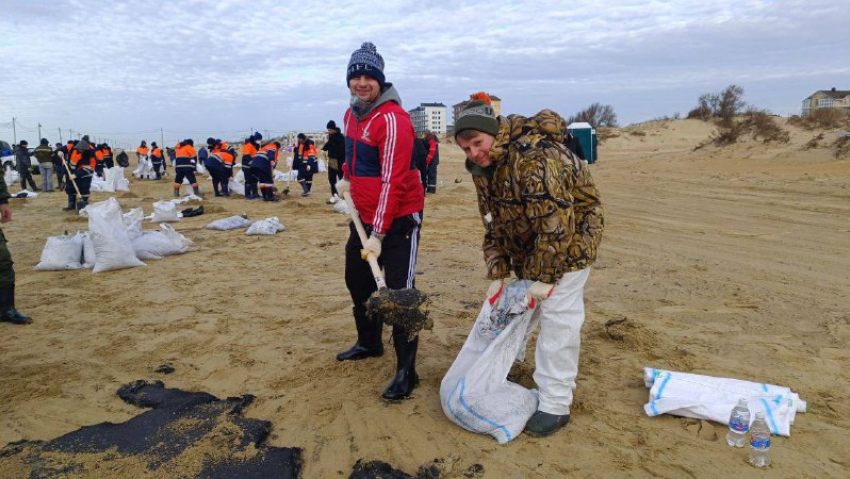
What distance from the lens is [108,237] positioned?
633 centimetres

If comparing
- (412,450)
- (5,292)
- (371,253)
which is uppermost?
(371,253)

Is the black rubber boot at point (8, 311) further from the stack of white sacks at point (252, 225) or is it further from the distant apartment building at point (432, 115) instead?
the distant apartment building at point (432, 115)

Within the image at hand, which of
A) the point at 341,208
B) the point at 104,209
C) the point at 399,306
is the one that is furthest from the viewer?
the point at 341,208

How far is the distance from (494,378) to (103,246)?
5316 millimetres

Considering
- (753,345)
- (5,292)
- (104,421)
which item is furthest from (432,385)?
(5,292)

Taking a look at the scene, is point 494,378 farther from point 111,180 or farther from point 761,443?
point 111,180

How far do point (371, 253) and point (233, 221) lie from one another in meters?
6.86

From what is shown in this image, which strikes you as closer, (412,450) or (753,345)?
(412,450)

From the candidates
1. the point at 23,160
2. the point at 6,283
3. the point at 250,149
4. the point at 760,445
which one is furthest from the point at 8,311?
the point at 23,160

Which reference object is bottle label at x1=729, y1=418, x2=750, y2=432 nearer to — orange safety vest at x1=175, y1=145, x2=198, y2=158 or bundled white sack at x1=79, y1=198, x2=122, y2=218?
bundled white sack at x1=79, y1=198, x2=122, y2=218

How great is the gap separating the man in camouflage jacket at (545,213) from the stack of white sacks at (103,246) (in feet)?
16.7

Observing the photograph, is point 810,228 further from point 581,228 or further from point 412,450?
point 412,450

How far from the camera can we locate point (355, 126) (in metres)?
3.18

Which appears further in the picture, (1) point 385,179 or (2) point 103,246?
(2) point 103,246
